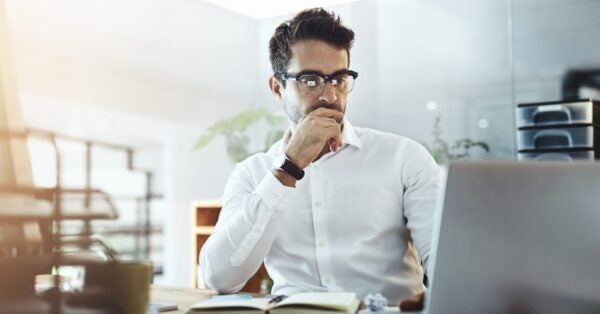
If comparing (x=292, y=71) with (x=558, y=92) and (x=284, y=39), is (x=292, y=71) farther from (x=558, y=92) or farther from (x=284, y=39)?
(x=558, y=92)

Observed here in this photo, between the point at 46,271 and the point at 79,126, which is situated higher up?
the point at 79,126

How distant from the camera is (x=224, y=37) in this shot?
16.6 feet

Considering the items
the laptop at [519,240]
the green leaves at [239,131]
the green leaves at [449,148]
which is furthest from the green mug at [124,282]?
the green leaves at [239,131]

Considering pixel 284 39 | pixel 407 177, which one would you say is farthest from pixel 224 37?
pixel 407 177

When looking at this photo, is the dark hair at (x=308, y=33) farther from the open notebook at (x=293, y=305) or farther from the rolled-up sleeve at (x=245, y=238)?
the open notebook at (x=293, y=305)

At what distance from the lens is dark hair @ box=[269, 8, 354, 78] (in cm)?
174

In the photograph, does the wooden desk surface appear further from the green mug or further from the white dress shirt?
the green mug

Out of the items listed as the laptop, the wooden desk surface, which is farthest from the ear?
the laptop

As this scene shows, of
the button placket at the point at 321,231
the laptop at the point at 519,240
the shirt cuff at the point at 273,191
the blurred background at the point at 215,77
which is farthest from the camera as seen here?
the blurred background at the point at 215,77

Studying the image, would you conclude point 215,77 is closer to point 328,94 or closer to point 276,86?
point 276,86

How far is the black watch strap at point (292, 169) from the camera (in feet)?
4.82

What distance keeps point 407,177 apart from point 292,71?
431 mm

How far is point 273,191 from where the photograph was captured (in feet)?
4.75

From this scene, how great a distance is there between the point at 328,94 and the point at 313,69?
9 cm
